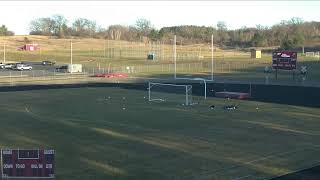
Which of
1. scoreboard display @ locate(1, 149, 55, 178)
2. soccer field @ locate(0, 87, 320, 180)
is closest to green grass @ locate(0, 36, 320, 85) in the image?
soccer field @ locate(0, 87, 320, 180)

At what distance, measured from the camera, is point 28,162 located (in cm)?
1897

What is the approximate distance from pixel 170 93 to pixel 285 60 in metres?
20.2

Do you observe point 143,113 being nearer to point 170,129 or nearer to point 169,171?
point 170,129

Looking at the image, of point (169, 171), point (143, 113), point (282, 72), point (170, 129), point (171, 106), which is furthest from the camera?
point (282, 72)

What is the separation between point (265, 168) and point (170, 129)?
13.0 m

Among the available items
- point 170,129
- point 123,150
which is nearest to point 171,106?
point 170,129

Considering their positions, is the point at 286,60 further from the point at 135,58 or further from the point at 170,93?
the point at 135,58

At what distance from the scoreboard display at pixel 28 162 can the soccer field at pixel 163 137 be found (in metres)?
5.57

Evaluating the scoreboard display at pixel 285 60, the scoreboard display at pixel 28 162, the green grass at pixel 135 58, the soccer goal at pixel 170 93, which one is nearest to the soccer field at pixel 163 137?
the soccer goal at pixel 170 93

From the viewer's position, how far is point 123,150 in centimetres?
3108

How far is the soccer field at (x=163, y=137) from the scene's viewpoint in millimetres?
26547

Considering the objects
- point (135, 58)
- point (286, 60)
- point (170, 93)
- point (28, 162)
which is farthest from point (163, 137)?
point (135, 58)

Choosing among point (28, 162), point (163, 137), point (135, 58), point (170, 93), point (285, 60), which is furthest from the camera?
point (135, 58)

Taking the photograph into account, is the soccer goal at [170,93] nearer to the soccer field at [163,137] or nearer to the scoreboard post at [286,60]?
the soccer field at [163,137]
